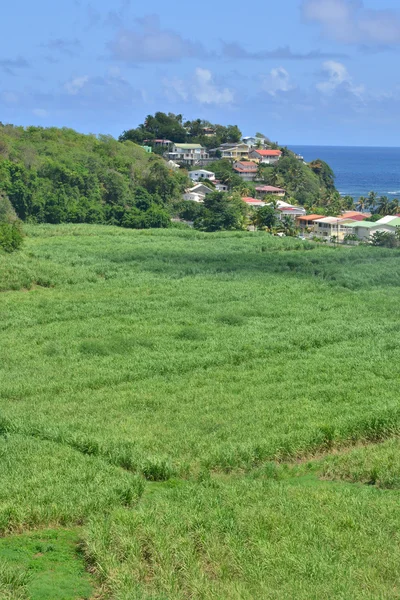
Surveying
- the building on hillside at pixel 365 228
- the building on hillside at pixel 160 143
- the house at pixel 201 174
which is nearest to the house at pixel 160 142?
the building on hillside at pixel 160 143

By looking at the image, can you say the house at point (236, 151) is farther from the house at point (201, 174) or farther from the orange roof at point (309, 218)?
the orange roof at point (309, 218)

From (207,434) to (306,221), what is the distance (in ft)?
223

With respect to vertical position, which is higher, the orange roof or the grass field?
the orange roof

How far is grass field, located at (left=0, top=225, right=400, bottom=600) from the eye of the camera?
1051 cm

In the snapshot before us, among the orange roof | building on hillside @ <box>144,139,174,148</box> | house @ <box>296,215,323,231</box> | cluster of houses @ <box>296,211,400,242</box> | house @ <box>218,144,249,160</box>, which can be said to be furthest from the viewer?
house @ <box>218,144,249,160</box>

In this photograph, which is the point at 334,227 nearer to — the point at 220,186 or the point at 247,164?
the point at 220,186

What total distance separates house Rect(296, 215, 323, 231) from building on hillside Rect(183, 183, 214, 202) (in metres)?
11.7

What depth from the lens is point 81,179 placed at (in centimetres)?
7525

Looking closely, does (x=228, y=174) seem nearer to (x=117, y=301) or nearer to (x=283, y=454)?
(x=117, y=301)

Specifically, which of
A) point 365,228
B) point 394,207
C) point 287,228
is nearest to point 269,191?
point 394,207

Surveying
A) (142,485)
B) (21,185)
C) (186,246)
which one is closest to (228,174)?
(21,185)

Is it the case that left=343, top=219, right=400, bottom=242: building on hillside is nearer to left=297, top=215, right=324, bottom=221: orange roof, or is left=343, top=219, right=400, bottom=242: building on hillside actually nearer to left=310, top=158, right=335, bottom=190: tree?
left=297, top=215, right=324, bottom=221: orange roof

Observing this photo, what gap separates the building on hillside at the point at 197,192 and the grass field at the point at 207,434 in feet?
166

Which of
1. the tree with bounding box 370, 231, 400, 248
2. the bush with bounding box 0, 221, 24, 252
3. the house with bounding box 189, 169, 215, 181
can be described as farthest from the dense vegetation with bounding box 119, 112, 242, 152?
the bush with bounding box 0, 221, 24, 252
